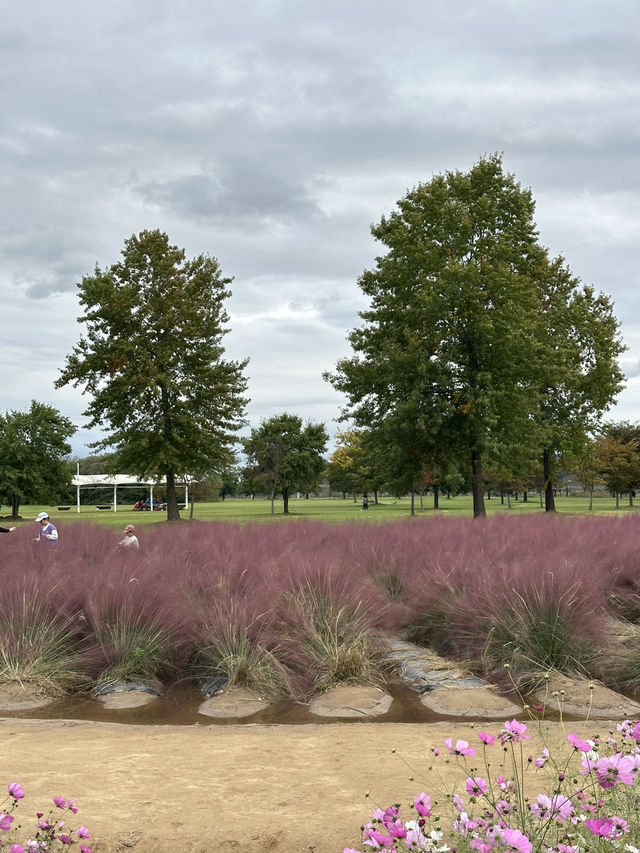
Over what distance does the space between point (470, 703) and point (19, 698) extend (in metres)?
4.19

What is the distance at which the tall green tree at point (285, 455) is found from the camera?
56906mm

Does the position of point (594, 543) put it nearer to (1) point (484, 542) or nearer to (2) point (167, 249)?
(1) point (484, 542)

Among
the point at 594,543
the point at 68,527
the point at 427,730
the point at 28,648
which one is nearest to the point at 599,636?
the point at 427,730

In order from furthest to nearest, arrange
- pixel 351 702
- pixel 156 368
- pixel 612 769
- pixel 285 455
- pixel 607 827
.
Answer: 1. pixel 285 455
2. pixel 156 368
3. pixel 351 702
4. pixel 612 769
5. pixel 607 827

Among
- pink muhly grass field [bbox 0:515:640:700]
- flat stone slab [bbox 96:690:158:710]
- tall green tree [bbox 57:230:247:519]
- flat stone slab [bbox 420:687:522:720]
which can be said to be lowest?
flat stone slab [bbox 96:690:158:710]

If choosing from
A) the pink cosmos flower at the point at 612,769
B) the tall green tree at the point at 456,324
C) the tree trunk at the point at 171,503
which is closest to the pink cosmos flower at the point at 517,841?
the pink cosmos flower at the point at 612,769

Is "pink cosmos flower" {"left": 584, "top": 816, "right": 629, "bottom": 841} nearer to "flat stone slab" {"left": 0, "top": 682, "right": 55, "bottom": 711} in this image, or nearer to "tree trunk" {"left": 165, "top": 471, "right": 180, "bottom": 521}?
"flat stone slab" {"left": 0, "top": 682, "right": 55, "bottom": 711}

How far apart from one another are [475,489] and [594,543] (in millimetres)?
13337

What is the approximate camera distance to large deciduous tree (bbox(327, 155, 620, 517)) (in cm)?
2325

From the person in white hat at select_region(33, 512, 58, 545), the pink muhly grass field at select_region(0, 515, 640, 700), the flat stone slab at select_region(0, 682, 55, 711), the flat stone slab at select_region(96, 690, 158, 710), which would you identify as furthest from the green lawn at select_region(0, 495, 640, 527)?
the flat stone slab at select_region(0, 682, 55, 711)

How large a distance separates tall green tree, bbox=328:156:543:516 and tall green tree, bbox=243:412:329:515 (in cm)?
3114

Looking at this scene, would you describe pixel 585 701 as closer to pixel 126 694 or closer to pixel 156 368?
pixel 126 694

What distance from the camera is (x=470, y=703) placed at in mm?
6562

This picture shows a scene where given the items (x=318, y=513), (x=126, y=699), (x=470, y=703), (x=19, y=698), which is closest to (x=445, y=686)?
(x=470, y=703)
